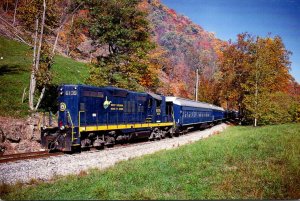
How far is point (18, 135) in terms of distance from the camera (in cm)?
1703

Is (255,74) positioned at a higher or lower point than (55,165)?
higher

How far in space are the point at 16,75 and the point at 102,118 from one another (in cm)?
1364

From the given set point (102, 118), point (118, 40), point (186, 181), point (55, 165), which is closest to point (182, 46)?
point (118, 40)

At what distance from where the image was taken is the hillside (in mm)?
68562

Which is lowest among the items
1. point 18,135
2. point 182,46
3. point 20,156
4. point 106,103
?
point 20,156

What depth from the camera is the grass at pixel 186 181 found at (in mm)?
7852

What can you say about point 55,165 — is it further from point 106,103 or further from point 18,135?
point 106,103

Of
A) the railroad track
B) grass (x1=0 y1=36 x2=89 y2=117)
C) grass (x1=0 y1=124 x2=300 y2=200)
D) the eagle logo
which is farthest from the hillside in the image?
grass (x1=0 y1=124 x2=300 y2=200)

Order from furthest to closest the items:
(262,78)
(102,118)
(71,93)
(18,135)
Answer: (262,78) → (102,118) → (18,135) → (71,93)

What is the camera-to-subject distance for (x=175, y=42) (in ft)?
335

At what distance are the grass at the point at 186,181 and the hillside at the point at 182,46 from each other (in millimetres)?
24276

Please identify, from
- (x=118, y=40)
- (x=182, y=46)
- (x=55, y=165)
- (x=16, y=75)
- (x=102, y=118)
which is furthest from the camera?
(x=182, y=46)

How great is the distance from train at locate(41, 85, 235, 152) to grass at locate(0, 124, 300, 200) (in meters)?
5.14

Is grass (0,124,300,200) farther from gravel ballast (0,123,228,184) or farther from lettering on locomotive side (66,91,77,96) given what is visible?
lettering on locomotive side (66,91,77,96)
